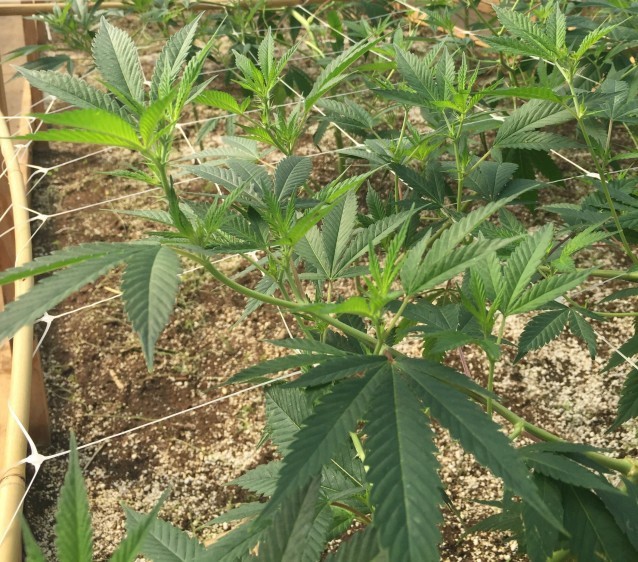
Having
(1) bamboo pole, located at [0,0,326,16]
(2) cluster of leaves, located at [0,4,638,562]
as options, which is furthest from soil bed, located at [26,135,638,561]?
(1) bamboo pole, located at [0,0,326,16]

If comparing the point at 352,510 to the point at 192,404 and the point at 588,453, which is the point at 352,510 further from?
the point at 192,404

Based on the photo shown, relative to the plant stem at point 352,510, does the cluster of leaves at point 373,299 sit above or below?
above

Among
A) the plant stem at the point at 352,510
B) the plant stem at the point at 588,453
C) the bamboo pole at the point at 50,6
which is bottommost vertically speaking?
the plant stem at the point at 352,510

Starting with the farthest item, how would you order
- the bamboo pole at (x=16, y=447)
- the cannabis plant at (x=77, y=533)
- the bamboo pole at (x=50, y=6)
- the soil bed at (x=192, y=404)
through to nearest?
the bamboo pole at (x=50, y=6), the soil bed at (x=192, y=404), the bamboo pole at (x=16, y=447), the cannabis plant at (x=77, y=533)

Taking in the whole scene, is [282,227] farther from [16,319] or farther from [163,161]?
[16,319]

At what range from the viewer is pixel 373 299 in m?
0.67

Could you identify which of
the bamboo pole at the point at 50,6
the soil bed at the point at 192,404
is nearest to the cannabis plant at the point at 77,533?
the soil bed at the point at 192,404

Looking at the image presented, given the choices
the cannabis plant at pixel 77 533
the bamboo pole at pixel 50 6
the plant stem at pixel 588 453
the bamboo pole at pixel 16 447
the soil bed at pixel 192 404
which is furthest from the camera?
the bamboo pole at pixel 50 6

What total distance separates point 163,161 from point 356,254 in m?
0.28

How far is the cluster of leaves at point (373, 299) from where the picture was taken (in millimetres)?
559

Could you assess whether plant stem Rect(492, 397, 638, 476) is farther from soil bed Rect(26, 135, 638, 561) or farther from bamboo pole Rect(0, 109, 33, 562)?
bamboo pole Rect(0, 109, 33, 562)

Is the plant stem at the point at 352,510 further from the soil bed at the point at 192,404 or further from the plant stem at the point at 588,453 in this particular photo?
the soil bed at the point at 192,404

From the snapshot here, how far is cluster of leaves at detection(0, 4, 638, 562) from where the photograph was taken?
1.83ft

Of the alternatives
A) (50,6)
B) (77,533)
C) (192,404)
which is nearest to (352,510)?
(77,533)
